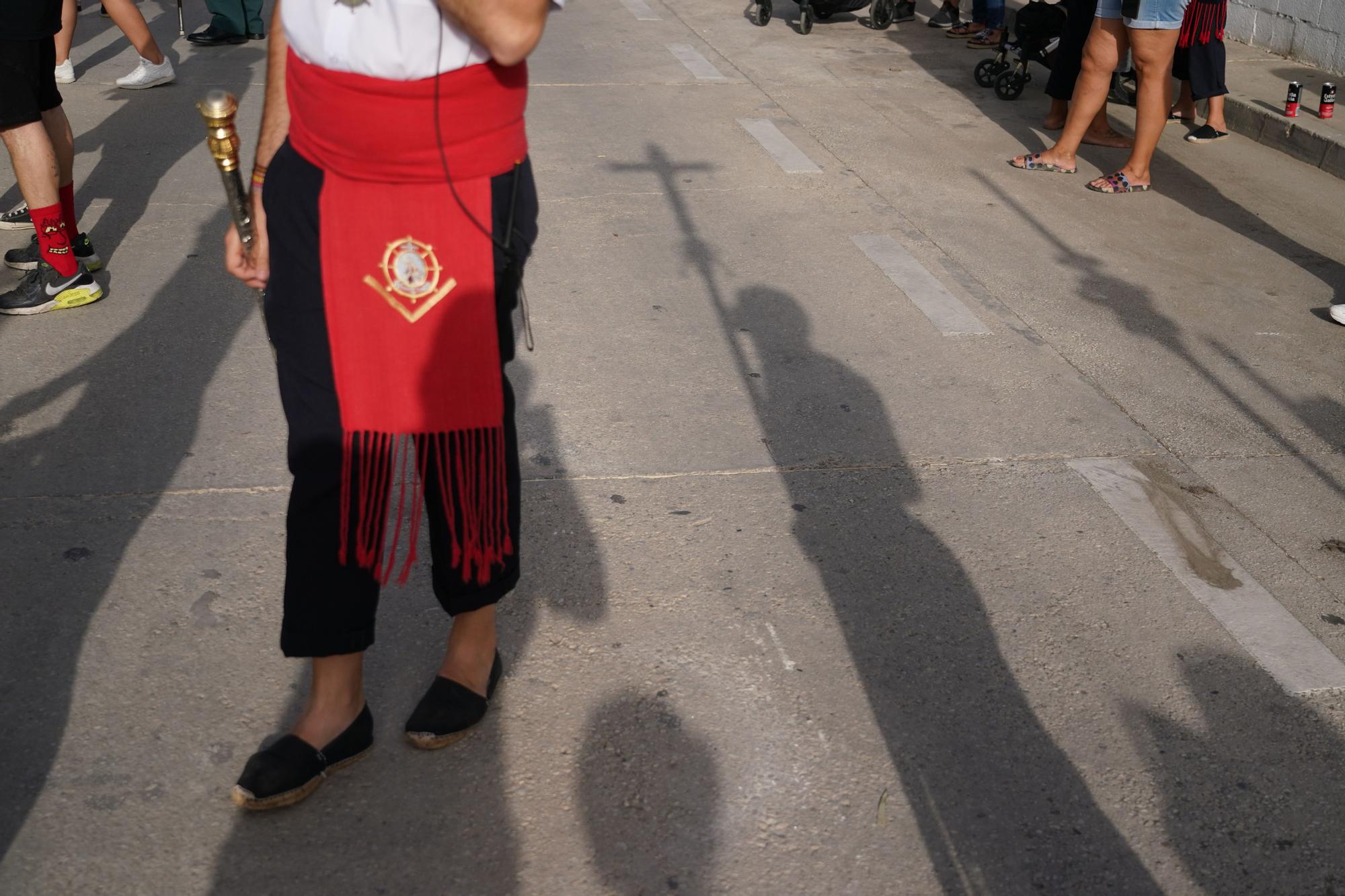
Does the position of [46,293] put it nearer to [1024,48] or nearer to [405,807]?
[405,807]

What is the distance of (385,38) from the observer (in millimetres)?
2074

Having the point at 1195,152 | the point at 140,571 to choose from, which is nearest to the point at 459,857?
the point at 140,571

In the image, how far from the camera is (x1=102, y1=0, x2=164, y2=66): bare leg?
7793 mm

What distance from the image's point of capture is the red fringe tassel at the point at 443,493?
2.42m

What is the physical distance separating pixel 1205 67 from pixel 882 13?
373 cm

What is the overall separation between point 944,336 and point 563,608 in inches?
90.8

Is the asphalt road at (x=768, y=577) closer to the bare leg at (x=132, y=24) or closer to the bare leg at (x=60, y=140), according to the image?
the bare leg at (x=60, y=140)

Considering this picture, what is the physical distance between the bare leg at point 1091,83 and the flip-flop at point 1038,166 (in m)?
0.02

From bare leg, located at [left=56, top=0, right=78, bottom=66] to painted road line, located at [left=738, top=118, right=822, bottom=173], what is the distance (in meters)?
3.94

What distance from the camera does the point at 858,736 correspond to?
9.22ft

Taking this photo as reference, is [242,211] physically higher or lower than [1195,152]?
higher

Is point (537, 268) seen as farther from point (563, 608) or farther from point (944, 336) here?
point (563, 608)

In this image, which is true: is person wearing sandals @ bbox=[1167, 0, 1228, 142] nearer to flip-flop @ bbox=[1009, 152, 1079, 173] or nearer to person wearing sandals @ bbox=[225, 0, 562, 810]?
flip-flop @ bbox=[1009, 152, 1079, 173]

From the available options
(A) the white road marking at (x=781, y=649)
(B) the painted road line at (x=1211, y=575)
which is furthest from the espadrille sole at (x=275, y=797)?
(B) the painted road line at (x=1211, y=575)
